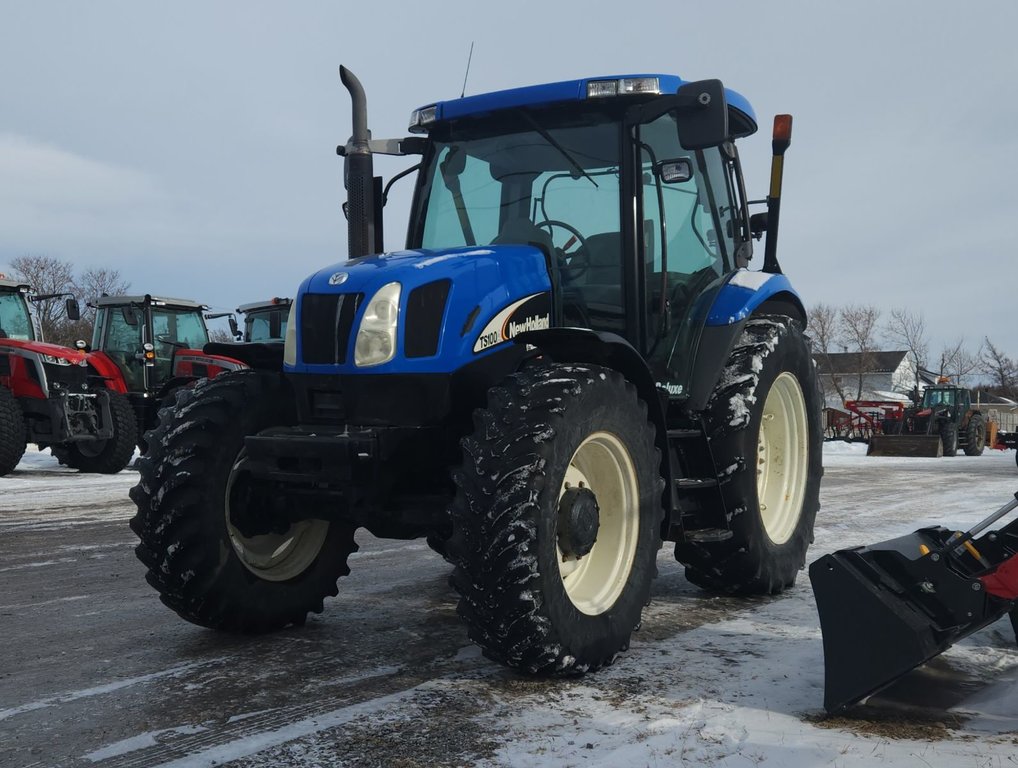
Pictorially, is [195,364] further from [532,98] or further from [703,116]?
[703,116]

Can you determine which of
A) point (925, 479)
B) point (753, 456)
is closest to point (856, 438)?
point (925, 479)

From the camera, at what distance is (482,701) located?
3.21 meters

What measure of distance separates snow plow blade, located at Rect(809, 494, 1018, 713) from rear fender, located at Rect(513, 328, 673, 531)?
38.1 inches

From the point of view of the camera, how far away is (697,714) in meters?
3.06

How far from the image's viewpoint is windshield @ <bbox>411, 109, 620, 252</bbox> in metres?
4.48

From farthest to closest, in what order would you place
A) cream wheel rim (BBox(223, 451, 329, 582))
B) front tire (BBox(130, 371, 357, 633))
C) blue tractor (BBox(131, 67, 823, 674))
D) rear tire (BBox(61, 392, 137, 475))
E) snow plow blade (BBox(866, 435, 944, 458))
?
snow plow blade (BBox(866, 435, 944, 458)), rear tire (BBox(61, 392, 137, 475)), cream wheel rim (BBox(223, 451, 329, 582)), front tire (BBox(130, 371, 357, 633)), blue tractor (BBox(131, 67, 823, 674))

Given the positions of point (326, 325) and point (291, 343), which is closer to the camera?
point (326, 325)

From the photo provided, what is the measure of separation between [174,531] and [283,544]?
63cm

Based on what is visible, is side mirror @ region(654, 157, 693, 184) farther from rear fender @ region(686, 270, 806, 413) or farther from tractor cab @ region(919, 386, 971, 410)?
tractor cab @ region(919, 386, 971, 410)

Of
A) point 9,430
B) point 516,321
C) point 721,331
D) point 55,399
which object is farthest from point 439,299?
point 55,399

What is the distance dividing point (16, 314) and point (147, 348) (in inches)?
71.6

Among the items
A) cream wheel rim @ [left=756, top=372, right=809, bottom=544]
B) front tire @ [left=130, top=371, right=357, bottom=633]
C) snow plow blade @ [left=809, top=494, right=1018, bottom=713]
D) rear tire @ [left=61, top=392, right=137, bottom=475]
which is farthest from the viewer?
rear tire @ [left=61, top=392, right=137, bottom=475]

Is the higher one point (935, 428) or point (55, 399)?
point (55, 399)

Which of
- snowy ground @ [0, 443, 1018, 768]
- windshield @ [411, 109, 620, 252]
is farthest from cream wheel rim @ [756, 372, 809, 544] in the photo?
windshield @ [411, 109, 620, 252]
